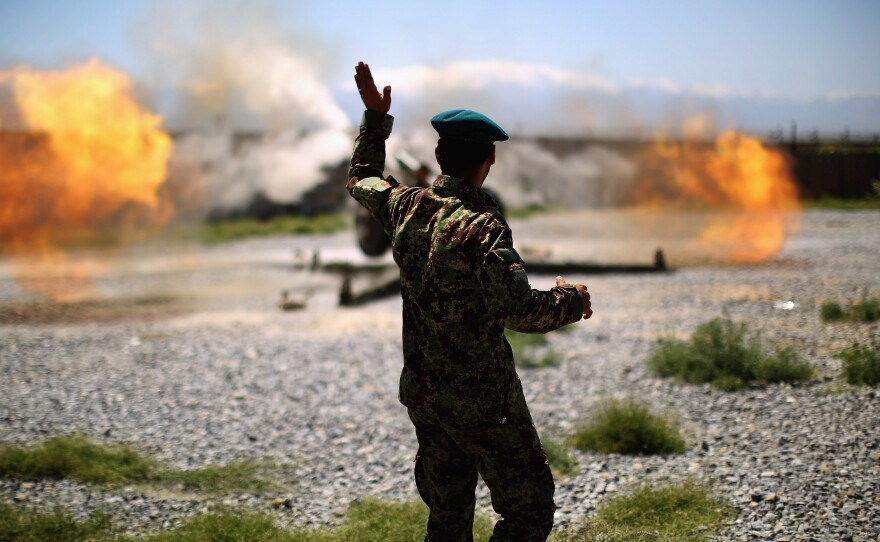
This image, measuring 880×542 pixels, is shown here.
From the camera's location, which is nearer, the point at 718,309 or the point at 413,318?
the point at 413,318

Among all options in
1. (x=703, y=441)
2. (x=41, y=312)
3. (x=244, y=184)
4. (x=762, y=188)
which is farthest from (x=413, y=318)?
(x=762, y=188)

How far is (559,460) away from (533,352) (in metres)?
3.73

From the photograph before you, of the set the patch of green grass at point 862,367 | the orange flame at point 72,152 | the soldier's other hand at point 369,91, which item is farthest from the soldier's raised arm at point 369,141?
the orange flame at point 72,152

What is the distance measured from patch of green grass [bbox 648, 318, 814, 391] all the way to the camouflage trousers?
4.69 m

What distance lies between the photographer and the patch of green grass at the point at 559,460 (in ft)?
18.4

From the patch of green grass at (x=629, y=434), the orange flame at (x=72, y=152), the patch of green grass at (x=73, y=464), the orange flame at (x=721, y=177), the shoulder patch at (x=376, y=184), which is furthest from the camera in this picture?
the orange flame at (x=721, y=177)

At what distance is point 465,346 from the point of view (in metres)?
3.15

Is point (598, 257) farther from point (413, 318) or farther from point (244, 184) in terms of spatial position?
point (413, 318)

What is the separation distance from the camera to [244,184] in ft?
83.7

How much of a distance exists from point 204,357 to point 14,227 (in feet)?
45.1

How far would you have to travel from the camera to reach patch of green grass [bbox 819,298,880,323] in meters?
10.0

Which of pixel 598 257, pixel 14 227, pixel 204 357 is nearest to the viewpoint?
pixel 204 357

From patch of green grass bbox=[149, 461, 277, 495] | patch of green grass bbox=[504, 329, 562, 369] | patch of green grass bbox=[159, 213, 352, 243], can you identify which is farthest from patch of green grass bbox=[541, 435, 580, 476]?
patch of green grass bbox=[159, 213, 352, 243]

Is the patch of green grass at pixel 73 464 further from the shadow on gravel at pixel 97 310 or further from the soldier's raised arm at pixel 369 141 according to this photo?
the shadow on gravel at pixel 97 310
